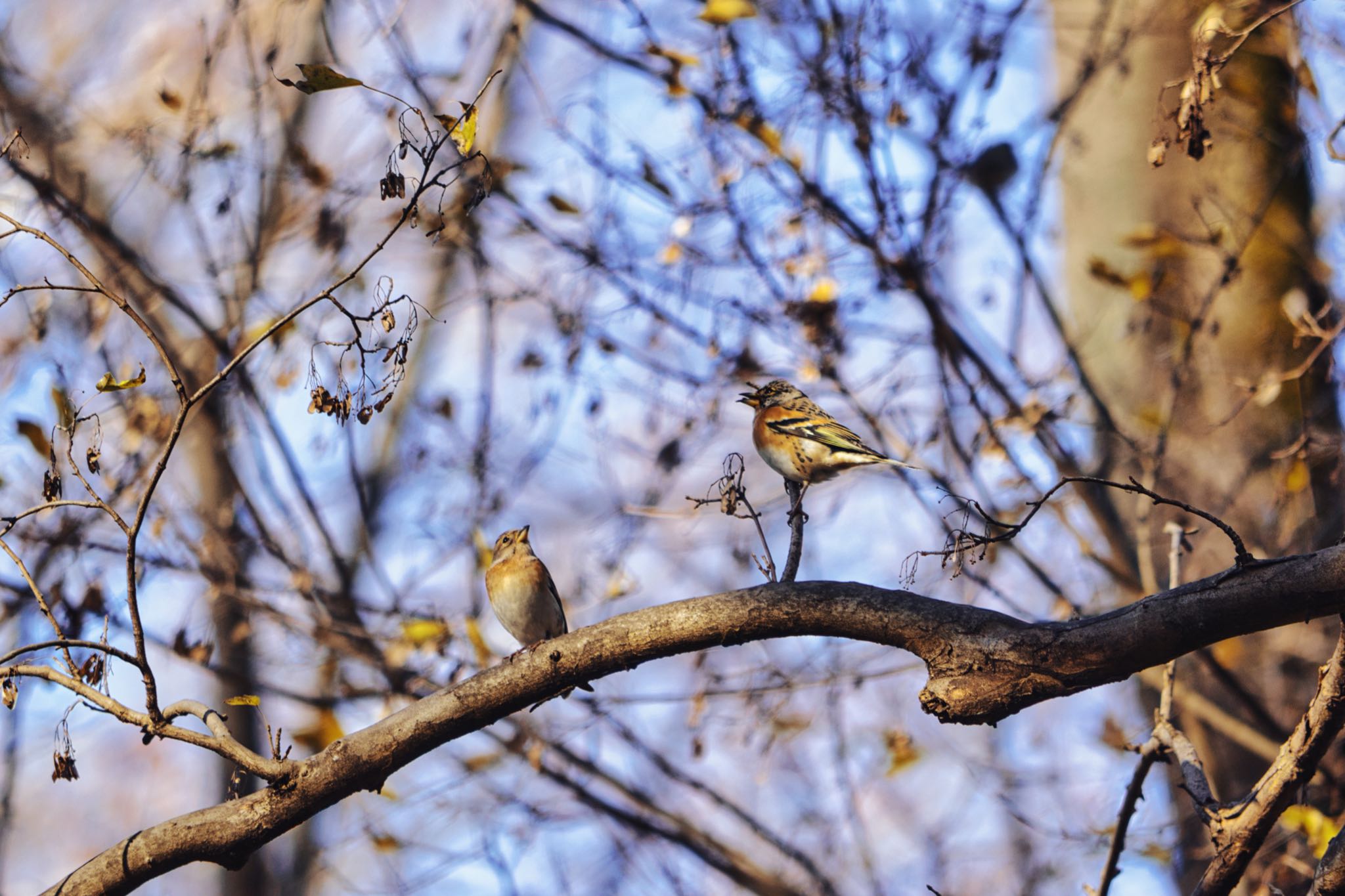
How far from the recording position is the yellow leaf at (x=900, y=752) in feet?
19.9

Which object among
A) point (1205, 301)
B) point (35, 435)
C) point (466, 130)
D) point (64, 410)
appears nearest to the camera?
point (466, 130)

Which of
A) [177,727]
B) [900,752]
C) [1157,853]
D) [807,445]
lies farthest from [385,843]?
[1157,853]

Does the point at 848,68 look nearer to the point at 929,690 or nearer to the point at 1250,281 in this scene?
the point at 1250,281

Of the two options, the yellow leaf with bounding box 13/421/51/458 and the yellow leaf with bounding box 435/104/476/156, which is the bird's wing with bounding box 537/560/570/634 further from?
the yellow leaf with bounding box 435/104/476/156

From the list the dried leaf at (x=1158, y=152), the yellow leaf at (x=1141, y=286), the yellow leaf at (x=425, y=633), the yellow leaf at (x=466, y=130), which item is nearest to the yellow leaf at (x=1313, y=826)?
the dried leaf at (x=1158, y=152)

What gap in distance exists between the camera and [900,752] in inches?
244

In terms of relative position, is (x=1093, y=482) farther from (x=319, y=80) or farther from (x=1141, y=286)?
(x=1141, y=286)

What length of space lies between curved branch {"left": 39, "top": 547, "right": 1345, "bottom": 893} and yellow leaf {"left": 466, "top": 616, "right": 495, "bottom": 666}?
236 centimetres

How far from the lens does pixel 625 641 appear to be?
2.90 meters

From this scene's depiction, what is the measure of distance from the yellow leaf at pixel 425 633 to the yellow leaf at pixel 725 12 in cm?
A: 331

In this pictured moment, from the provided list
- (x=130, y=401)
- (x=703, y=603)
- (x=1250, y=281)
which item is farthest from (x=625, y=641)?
(x=1250, y=281)

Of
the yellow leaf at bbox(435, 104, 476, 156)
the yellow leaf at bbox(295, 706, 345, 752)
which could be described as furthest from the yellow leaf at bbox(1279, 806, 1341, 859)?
the yellow leaf at bbox(295, 706, 345, 752)

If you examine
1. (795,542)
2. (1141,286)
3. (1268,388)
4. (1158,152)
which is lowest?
(795,542)

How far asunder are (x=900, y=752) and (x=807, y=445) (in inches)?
88.3
